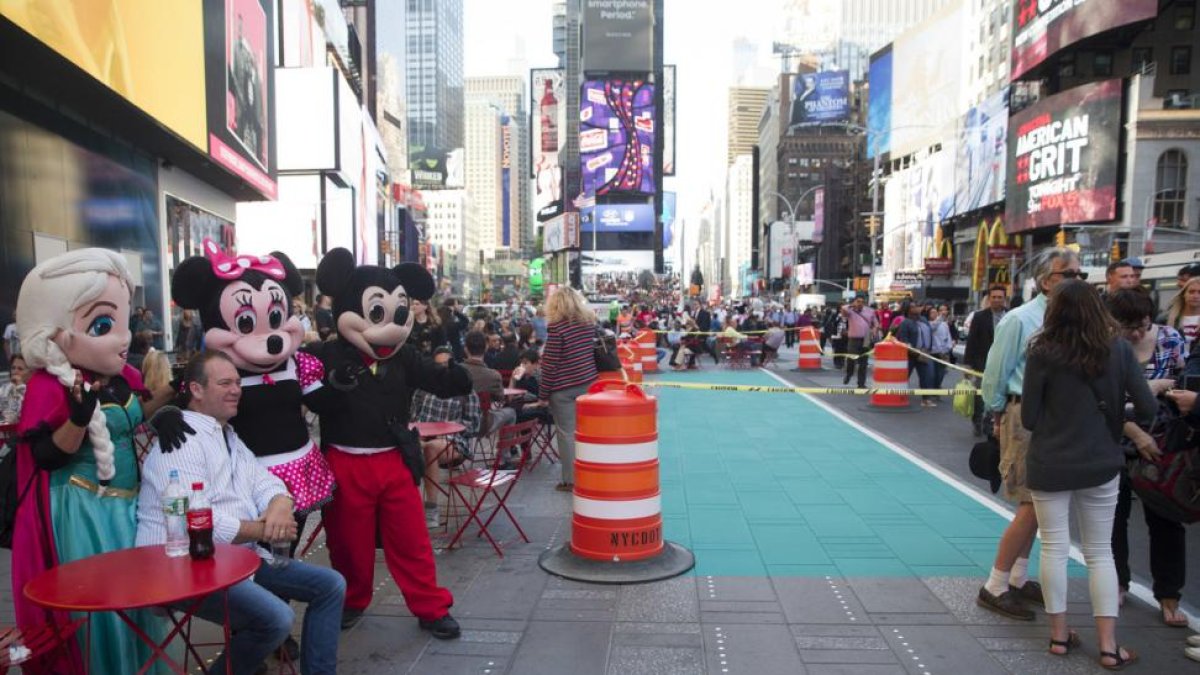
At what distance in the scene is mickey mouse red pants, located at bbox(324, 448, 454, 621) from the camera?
4.10 meters

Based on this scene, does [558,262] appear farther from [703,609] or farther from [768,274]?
[703,609]

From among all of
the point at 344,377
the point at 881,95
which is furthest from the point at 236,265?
the point at 881,95

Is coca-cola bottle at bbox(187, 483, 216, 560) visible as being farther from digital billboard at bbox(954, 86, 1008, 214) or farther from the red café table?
digital billboard at bbox(954, 86, 1008, 214)

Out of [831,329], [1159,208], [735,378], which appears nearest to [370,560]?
[735,378]

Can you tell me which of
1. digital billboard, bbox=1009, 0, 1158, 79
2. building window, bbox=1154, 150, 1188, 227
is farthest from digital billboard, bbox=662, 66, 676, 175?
building window, bbox=1154, 150, 1188, 227

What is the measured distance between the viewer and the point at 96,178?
14.9 meters

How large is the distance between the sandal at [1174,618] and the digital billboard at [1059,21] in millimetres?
42049

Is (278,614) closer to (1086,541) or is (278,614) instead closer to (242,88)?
(1086,541)

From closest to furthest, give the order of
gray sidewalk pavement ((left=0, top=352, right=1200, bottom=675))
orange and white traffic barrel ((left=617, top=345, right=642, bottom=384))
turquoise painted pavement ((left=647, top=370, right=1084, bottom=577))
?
1. gray sidewalk pavement ((left=0, top=352, right=1200, bottom=675))
2. turquoise painted pavement ((left=647, top=370, right=1084, bottom=577))
3. orange and white traffic barrel ((left=617, top=345, right=642, bottom=384))

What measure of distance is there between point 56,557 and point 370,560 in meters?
1.64

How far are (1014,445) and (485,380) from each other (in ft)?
15.3

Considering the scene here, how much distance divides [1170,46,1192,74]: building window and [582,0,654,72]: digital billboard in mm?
46269

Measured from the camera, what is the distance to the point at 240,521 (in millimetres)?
3070

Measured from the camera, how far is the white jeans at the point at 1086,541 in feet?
12.3
